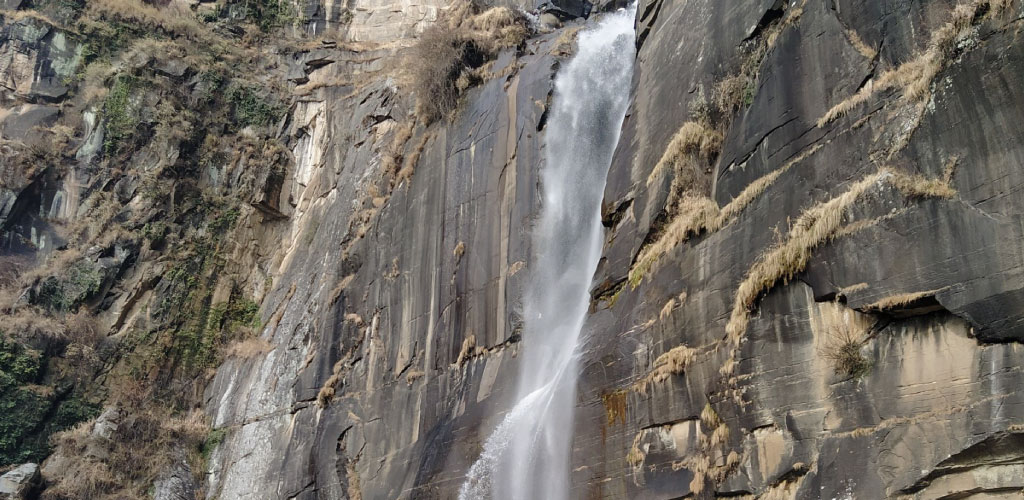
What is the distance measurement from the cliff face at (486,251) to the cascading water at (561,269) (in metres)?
0.52

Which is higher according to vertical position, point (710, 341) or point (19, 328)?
point (19, 328)

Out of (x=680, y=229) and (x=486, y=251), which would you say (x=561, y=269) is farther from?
Result: (x=680, y=229)

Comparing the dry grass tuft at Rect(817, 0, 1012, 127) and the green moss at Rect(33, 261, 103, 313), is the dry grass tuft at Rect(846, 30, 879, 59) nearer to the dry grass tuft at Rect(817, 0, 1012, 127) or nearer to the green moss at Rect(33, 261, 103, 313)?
the dry grass tuft at Rect(817, 0, 1012, 127)

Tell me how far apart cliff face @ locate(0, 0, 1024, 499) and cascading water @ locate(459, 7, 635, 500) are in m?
→ 0.52

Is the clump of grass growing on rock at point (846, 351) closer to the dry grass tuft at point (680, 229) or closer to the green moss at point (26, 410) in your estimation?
the dry grass tuft at point (680, 229)

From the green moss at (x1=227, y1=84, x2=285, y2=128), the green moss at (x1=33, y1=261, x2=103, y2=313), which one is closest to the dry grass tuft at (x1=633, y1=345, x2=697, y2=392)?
the green moss at (x1=33, y1=261, x2=103, y2=313)

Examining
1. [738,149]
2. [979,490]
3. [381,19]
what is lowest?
[979,490]

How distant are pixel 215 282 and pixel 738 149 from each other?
794 inches

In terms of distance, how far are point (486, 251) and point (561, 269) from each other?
2.37 meters

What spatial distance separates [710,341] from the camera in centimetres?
1221

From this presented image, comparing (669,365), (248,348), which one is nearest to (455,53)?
(248,348)

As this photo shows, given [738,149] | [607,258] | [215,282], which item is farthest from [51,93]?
[738,149]

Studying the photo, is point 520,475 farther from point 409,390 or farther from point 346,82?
point 346,82

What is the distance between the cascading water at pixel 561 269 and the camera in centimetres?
1488
